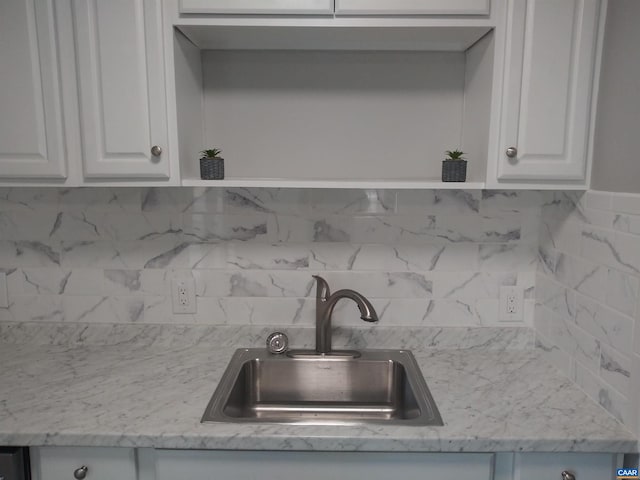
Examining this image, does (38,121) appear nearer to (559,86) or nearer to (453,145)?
(453,145)

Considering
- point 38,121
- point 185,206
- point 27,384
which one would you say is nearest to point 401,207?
point 185,206

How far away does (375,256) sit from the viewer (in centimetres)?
153

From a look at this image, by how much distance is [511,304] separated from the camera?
5.05ft

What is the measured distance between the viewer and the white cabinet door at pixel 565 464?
1036mm

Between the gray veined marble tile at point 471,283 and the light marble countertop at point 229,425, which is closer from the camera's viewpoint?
the light marble countertop at point 229,425

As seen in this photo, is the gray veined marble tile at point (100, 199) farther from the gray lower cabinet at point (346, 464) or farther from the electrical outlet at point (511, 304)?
the electrical outlet at point (511, 304)

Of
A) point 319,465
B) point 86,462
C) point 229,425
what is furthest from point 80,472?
point 319,465

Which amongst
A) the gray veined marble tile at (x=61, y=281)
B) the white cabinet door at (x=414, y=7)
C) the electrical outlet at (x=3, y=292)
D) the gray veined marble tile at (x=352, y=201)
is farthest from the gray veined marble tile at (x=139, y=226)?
the white cabinet door at (x=414, y=7)

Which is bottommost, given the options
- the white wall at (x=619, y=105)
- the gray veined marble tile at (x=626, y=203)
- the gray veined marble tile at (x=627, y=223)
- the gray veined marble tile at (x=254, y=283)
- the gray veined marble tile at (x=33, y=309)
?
the gray veined marble tile at (x=33, y=309)

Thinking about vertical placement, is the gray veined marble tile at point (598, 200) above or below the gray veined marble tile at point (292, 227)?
above

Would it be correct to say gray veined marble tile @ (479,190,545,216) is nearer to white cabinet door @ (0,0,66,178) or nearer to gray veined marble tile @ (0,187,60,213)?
white cabinet door @ (0,0,66,178)

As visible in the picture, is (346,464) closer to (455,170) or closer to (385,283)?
(385,283)

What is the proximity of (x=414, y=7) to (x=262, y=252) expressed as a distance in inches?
35.7

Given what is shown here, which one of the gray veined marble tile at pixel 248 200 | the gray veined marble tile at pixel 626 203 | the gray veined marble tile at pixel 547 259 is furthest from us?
the gray veined marble tile at pixel 248 200
